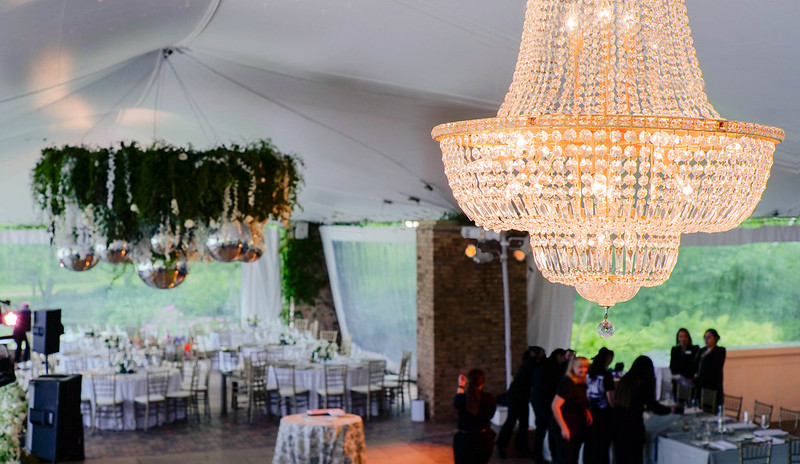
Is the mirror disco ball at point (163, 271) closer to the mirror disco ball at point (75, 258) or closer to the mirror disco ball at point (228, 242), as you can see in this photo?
the mirror disco ball at point (228, 242)

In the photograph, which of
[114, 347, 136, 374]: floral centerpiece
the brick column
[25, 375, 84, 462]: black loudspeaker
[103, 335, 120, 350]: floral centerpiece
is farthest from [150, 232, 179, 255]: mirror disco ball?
[103, 335, 120, 350]: floral centerpiece

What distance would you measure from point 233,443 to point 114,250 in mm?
3753

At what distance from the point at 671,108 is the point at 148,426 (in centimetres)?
1034

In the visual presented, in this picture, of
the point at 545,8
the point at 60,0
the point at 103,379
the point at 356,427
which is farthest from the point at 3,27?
the point at 103,379

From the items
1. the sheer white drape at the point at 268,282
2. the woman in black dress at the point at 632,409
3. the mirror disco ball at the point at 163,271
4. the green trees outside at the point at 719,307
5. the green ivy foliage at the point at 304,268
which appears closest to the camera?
the mirror disco ball at the point at 163,271

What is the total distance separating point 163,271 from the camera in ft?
24.9

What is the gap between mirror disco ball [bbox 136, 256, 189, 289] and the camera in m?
7.58

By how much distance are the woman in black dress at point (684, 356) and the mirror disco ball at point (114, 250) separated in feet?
21.0

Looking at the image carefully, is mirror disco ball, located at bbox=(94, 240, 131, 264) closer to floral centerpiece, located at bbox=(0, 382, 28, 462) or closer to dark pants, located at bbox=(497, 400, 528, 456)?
floral centerpiece, located at bbox=(0, 382, 28, 462)

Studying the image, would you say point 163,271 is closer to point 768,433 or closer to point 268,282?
point 768,433

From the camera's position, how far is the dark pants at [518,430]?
31.4 feet

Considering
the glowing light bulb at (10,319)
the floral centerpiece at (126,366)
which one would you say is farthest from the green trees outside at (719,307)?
the glowing light bulb at (10,319)

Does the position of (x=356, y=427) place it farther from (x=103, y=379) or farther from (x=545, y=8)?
(x=545, y=8)

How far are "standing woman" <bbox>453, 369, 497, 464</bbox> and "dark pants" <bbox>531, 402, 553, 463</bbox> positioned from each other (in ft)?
4.18
